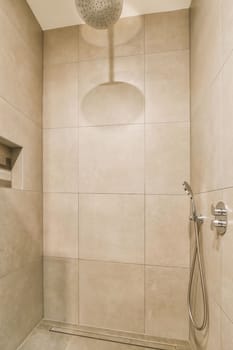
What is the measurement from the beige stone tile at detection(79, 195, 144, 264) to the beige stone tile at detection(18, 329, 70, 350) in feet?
1.76

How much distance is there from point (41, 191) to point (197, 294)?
4.17 feet

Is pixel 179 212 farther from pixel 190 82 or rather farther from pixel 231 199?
pixel 190 82

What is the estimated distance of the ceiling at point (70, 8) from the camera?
1.48 metres

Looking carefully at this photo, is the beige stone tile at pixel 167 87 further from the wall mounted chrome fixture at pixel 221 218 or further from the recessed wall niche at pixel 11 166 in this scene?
the recessed wall niche at pixel 11 166

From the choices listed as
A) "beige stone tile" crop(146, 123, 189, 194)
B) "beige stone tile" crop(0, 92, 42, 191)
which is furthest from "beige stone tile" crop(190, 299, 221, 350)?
"beige stone tile" crop(0, 92, 42, 191)

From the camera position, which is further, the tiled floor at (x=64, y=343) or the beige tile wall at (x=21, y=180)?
the tiled floor at (x=64, y=343)

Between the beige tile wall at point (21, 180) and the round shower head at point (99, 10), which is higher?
the round shower head at point (99, 10)

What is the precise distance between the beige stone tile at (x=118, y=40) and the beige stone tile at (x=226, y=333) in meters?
1.65

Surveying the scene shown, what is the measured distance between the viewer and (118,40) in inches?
63.1

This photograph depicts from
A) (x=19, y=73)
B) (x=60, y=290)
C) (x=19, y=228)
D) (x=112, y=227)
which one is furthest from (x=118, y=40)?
(x=60, y=290)

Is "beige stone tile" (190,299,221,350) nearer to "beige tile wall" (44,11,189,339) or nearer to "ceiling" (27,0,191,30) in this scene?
"beige tile wall" (44,11,189,339)

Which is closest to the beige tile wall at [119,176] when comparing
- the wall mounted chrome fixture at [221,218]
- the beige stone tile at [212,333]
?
the beige stone tile at [212,333]

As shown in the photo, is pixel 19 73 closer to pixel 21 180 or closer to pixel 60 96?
pixel 60 96

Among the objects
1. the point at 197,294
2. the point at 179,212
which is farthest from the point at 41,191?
the point at 197,294
